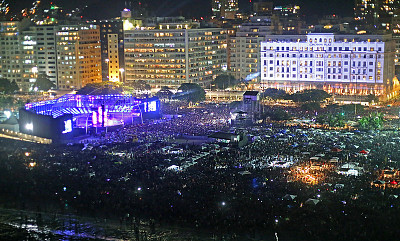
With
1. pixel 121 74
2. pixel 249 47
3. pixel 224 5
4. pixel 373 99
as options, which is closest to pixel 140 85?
pixel 121 74

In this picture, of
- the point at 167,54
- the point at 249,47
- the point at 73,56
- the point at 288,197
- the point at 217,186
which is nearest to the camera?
the point at 288,197

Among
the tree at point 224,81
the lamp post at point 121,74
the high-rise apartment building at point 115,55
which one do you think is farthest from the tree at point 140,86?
the high-rise apartment building at point 115,55

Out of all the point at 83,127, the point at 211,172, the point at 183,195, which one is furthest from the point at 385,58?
the point at 183,195

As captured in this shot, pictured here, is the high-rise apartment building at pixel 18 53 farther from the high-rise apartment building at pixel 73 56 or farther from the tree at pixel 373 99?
the tree at pixel 373 99

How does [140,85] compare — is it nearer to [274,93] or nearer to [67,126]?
[274,93]

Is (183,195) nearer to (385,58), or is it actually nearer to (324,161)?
(324,161)

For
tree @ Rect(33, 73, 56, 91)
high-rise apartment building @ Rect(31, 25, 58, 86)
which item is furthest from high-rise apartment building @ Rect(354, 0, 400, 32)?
tree @ Rect(33, 73, 56, 91)

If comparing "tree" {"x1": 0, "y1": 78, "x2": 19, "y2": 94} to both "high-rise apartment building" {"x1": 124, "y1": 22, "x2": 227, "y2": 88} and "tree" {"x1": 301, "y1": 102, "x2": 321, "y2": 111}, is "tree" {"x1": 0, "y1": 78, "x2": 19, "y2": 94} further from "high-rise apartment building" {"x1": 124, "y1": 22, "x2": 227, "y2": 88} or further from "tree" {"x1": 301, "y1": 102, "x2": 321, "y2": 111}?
"tree" {"x1": 301, "y1": 102, "x2": 321, "y2": 111}
